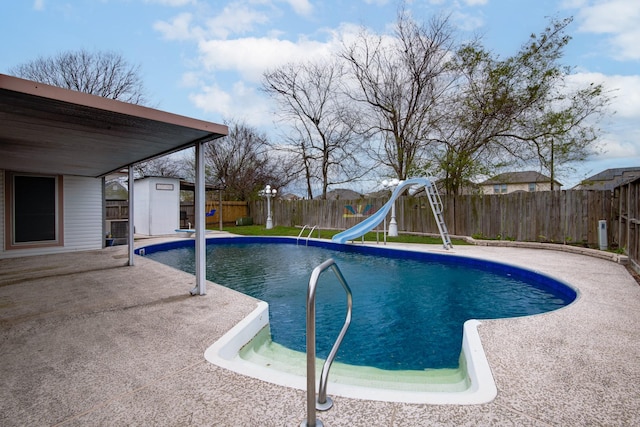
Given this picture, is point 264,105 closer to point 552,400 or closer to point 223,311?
point 223,311

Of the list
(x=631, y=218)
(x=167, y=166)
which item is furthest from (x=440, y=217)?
(x=167, y=166)

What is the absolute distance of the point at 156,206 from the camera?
1265 centimetres

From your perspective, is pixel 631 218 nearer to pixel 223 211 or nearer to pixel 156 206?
pixel 156 206

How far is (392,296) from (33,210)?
8.14 metres

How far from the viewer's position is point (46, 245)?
7.90m

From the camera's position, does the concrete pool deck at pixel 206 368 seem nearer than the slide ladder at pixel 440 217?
Yes

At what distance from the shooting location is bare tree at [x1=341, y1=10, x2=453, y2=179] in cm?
1189

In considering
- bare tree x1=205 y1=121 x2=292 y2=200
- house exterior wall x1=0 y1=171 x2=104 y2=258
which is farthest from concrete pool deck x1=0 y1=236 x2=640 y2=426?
bare tree x1=205 y1=121 x2=292 y2=200

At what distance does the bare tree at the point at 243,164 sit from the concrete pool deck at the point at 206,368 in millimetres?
15796

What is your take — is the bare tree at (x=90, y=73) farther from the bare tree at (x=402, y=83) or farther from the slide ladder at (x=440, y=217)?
the slide ladder at (x=440, y=217)

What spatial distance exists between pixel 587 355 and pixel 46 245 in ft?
32.6

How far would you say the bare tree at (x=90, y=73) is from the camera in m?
16.8

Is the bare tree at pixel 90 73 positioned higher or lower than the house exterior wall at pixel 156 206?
higher

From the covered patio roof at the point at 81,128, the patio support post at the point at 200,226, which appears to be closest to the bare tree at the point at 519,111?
the patio support post at the point at 200,226
